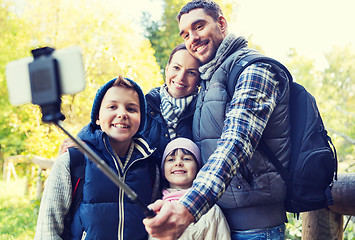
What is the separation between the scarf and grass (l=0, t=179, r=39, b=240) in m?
5.84

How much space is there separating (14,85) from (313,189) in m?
1.55

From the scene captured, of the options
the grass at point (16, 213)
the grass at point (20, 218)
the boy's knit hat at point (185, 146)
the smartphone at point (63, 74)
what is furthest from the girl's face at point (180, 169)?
the grass at point (16, 213)

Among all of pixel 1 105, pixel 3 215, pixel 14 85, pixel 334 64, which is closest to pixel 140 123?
pixel 14 85

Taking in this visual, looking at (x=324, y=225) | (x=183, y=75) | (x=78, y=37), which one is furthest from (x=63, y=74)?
(x=78, y=37)

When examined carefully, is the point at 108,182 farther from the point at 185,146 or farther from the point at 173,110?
the point at 173,110

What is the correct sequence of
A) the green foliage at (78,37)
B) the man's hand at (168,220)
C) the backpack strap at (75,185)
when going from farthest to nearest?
the green foliage at (78,37) < the backpack strap at (75,185) < the man's hand at (168,220)

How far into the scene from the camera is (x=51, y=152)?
31.6ft

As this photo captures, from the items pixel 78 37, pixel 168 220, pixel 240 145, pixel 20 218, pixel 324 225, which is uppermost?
pixel 78 37

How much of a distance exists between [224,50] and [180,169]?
76cm

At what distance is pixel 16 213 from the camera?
897 cm

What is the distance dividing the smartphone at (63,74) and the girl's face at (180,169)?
4.20ft

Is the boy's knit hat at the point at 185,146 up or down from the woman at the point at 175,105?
down

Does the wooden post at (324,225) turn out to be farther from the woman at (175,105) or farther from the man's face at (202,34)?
the man's face at (202,34)

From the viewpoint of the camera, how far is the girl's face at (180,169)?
235cm
